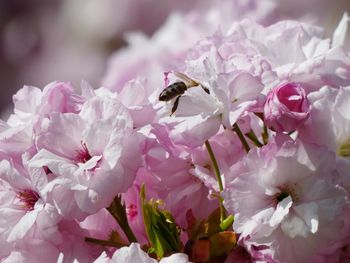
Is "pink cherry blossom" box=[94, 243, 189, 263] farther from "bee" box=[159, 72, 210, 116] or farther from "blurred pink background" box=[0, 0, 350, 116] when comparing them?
"blurred pink background" box=[0, 0, 350, 116]

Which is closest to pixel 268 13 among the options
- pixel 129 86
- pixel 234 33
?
pixel 234 33

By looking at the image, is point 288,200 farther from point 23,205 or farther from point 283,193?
point 23,205

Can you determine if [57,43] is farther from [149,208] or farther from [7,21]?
[149,208]

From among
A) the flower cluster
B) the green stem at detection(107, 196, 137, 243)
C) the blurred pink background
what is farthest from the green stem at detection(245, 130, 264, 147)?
the blurred pink background

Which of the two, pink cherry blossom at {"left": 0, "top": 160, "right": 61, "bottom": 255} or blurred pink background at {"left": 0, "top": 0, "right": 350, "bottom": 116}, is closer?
pink cherry blossom at {"left": 0, "top": 160, "right": 61, "bottom": 255}

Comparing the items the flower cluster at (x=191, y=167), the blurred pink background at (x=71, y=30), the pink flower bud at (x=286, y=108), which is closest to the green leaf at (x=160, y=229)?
the flower cluster at (x=191, y=167)

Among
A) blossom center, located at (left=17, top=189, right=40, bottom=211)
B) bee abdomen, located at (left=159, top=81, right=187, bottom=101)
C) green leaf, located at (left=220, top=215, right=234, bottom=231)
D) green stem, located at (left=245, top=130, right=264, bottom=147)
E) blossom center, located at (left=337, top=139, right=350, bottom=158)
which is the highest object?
bee abdomen, located at (left=159, top=81, right=187, bottom=101)

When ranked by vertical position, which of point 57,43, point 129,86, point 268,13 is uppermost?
point 129,86

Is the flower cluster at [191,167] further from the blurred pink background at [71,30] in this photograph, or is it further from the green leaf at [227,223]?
the blurred pink background at [71,30]
